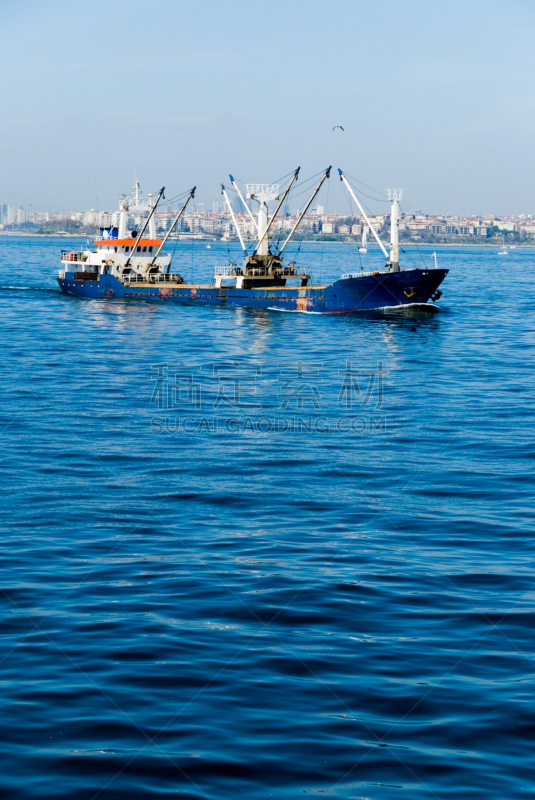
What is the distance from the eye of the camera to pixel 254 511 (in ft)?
70.4

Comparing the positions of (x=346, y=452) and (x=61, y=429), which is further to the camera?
(x=61, y=429)

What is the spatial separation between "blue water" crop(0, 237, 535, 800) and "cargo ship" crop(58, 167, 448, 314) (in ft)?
163

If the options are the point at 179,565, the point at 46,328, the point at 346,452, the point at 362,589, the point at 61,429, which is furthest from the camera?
the point at 46,328

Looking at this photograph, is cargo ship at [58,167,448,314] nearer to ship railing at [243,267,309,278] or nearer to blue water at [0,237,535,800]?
ship railing at [243,267,309,278]

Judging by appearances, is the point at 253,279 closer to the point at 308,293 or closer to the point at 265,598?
the point at 308,293

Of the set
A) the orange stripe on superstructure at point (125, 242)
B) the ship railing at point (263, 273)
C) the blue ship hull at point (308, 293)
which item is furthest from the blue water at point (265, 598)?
the orange stripe on superstructure at point (125, 242)

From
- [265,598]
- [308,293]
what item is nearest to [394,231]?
[308,293]

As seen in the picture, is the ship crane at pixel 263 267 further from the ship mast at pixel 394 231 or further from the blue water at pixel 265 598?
the blue water at pixel 265 598

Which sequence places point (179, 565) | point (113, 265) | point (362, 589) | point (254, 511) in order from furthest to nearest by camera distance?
point (113, 265), point (254, 511), point (179, 565), point (362, 589)

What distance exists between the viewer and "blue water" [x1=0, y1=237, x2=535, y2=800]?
10930 millimetres

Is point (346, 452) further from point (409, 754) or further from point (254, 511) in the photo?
point (409, 754)

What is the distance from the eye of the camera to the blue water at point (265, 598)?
10.9 meters

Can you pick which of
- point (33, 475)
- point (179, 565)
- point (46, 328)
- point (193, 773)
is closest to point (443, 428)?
point (33, 475)

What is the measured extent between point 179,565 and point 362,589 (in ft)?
12.0
